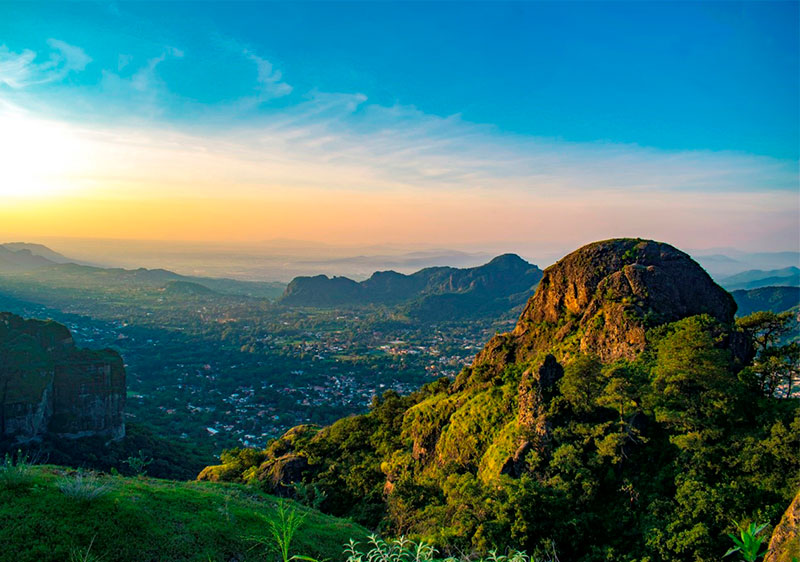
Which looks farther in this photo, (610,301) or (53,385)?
(53,385)

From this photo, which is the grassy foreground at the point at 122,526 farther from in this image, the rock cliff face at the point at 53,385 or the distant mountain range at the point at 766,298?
the distant mountain range at the point at 766,298

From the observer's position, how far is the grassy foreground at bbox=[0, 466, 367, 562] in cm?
780

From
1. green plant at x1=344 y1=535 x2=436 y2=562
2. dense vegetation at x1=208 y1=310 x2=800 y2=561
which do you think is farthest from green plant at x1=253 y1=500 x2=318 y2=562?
dense vegetation at x1=208 y1=310 x2=800 y2=561

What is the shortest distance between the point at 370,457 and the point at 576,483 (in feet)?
41.8

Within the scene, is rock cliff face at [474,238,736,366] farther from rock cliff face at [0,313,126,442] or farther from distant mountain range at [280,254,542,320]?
distant mountain range at [280,254,542,320]

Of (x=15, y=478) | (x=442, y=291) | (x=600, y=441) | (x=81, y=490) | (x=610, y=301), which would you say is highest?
(x=610, y=301)

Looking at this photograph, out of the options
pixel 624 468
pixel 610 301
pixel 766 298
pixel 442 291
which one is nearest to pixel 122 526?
pixel 624 468

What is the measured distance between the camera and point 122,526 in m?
8.83

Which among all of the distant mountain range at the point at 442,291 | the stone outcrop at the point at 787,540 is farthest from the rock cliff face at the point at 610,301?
the distant mountain range at the point at 442,291

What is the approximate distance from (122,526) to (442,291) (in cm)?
17398

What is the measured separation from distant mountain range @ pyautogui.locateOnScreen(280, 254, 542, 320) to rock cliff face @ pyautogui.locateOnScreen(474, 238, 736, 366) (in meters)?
121

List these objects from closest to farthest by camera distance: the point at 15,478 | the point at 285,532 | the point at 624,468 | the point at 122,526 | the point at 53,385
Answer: the point at 285,532, the point at 122,526, the point at 15,478, the point at 624,468, the point at 53,385

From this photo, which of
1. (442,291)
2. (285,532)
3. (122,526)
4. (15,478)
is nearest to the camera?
(285,532)

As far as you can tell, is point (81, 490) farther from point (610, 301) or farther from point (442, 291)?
point (442, 291)
